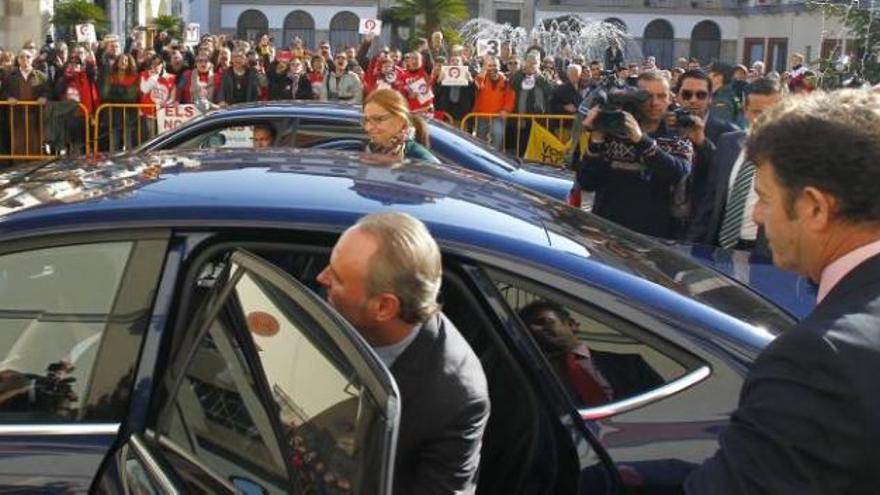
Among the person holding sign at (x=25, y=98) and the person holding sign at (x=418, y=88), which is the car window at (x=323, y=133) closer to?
the person holding sign at (x=418, y=88)

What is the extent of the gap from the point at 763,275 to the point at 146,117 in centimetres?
1036

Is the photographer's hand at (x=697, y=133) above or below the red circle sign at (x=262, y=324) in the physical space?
above

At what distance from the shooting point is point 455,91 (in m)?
14.1

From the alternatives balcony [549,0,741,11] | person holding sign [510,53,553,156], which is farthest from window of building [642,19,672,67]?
person holding sign [510,53,553,156]

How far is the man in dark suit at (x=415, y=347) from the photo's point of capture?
2.19 metres

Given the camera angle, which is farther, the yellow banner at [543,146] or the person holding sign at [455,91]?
the person holding sign at [455,91]

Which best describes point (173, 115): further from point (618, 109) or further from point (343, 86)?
point (618, 109)

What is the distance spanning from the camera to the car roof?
2.52m

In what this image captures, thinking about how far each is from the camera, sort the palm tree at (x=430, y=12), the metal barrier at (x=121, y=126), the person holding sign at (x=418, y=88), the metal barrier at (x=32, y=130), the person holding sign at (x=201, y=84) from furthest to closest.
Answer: the palm tree at (x=430, y=12), the person holding sign at (x=201, y=84), the person holding sign at (x=418, y=88), the metal barrier at (x=121, y=126), the metal barrier at (x=32, y=130)

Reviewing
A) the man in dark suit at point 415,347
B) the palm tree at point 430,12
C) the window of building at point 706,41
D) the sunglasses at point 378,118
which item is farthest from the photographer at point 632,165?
the window of building at point 706,41

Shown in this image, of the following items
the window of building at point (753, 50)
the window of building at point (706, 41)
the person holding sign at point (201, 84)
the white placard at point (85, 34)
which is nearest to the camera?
the person holding sign at point (201, 84)

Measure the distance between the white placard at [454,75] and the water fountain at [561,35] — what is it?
91.1 feet

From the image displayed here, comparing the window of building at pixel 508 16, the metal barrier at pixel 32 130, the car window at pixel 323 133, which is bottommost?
the metal barrier at pixel 32 130

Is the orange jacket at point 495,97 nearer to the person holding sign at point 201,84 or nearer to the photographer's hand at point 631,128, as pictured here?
the person holding sign at point 201,84
